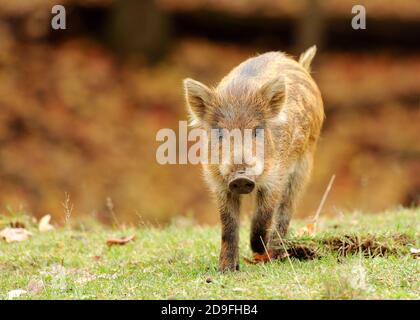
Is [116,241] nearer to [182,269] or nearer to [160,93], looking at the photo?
[182,269]

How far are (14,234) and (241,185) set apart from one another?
3.80 metres

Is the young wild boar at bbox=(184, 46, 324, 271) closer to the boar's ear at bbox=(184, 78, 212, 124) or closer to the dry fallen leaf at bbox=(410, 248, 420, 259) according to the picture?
the boar's ear at bbox=(184, 78, 212, 124)

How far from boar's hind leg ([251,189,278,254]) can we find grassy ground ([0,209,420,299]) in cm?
35

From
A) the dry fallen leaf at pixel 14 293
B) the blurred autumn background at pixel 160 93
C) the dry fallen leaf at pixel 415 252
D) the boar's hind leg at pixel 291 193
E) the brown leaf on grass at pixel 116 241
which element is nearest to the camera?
the dry fallen leaf at pixel 14 293

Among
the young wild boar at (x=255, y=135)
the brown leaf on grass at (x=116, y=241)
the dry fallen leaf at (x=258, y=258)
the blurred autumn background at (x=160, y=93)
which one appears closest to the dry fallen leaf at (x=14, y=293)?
the young wild boar at (x=255, y=135)

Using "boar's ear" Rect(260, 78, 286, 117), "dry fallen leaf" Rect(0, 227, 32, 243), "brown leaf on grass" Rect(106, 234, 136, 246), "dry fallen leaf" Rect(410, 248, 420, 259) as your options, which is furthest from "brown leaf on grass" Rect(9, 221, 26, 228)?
"dry fallen leaf" Rect(410, 248, 420, 259)

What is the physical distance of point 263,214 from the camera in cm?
809

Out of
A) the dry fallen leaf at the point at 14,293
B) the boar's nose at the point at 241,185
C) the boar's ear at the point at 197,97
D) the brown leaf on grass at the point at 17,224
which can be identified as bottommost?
the brown leaf on grass at the point at 17,224

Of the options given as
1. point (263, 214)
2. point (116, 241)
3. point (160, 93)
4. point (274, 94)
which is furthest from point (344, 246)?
point (160, 93)

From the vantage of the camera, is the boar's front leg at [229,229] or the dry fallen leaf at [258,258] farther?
the dry fallen leaf at [258,258]

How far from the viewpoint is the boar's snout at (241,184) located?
277 inches

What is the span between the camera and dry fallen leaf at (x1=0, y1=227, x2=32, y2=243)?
9516 mm

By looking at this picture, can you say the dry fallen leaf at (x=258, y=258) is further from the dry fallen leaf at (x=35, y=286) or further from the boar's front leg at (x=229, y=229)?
the dry fallen leaf at (x=35, y=286)

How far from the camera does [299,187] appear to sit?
9.12 meters
